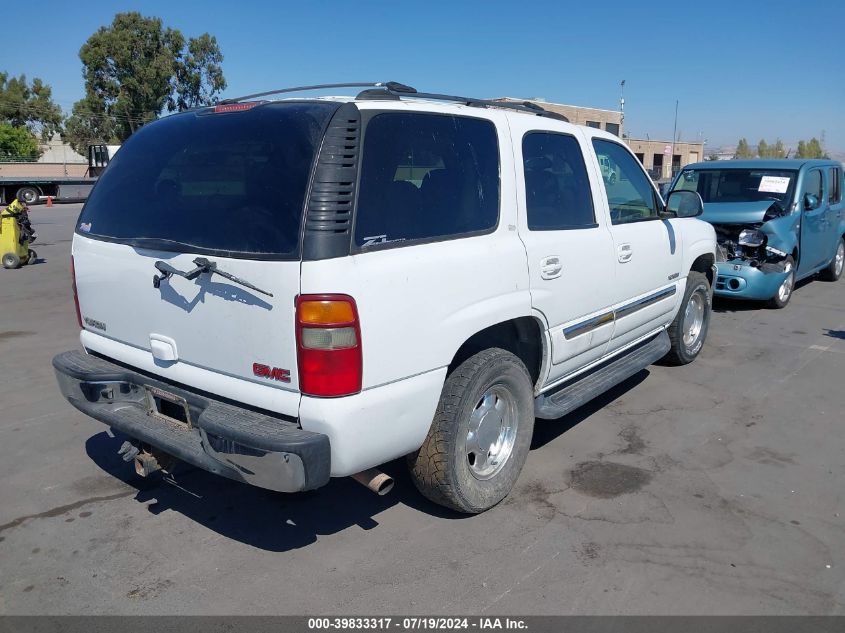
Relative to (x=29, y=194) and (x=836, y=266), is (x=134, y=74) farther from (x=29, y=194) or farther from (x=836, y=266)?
(x=836, y=266)

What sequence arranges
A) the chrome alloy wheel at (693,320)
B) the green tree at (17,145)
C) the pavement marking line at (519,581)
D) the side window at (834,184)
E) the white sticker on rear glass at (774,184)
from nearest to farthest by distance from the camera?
the pavement marking line at (519,581)
the chrome alloy wheel at (693,320)
the white sticker on rear glass at (774,184)
the side window at (834,184)
the green tree at (17,145)

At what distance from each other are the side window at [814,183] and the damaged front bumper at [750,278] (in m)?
1.37

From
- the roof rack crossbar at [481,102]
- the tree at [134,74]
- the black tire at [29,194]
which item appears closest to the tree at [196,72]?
the tree at [134,74]

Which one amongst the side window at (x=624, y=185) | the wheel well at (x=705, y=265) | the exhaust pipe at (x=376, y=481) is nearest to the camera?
the exhaust pipe at (x=376, y=481)

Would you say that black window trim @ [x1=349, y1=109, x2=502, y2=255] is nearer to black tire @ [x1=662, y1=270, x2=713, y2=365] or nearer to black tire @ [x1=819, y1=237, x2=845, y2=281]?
black tire @ [x1=662, y1=270, x2=713, y2=365]

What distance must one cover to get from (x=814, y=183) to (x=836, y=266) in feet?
7.51

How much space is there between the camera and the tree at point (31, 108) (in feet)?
208

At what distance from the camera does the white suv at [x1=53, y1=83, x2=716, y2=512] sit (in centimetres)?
280

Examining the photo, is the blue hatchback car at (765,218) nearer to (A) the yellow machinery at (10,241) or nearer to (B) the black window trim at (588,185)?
(B) the black window trim at (588,185)

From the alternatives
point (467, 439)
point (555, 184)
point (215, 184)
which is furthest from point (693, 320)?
point (215, 184)

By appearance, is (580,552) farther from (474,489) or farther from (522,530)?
(474,489)

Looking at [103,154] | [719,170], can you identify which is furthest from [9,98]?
[719,170]

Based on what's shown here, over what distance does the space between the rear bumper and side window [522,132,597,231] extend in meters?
1.83

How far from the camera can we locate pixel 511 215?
12.1 ft
